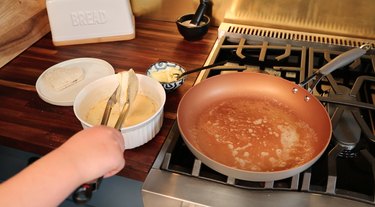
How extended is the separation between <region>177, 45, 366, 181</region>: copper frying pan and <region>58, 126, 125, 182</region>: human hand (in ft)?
0.51

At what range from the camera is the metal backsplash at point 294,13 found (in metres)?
0.93

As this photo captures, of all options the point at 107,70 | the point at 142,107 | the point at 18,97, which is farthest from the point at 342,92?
the point at 18,97

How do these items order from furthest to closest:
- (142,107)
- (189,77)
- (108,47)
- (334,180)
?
(108,47)
(189,77)
(142,107)
(334,180)

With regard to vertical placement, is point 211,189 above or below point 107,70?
below

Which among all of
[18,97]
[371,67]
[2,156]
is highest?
[371,67]

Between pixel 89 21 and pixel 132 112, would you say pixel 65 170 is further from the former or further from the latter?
pixel 89 21

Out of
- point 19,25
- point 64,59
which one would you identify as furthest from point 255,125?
point 19,25

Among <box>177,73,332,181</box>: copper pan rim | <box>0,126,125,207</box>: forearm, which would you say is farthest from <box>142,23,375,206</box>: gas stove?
<box>0,126,125,207</box>: forearm

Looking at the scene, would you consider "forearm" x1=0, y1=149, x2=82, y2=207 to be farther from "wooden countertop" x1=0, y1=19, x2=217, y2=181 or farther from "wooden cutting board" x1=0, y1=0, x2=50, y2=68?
"wooden cutting board" x1=0, y1=0, x2=50, y2=68

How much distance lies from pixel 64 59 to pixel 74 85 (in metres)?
0.15

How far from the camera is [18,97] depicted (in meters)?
0.79

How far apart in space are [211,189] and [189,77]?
0.34 m

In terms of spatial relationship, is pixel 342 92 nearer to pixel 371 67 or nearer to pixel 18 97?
pixel 371 67

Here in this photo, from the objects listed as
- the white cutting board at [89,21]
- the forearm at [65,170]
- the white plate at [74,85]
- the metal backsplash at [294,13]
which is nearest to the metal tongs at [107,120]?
the forearm at [65,170]
